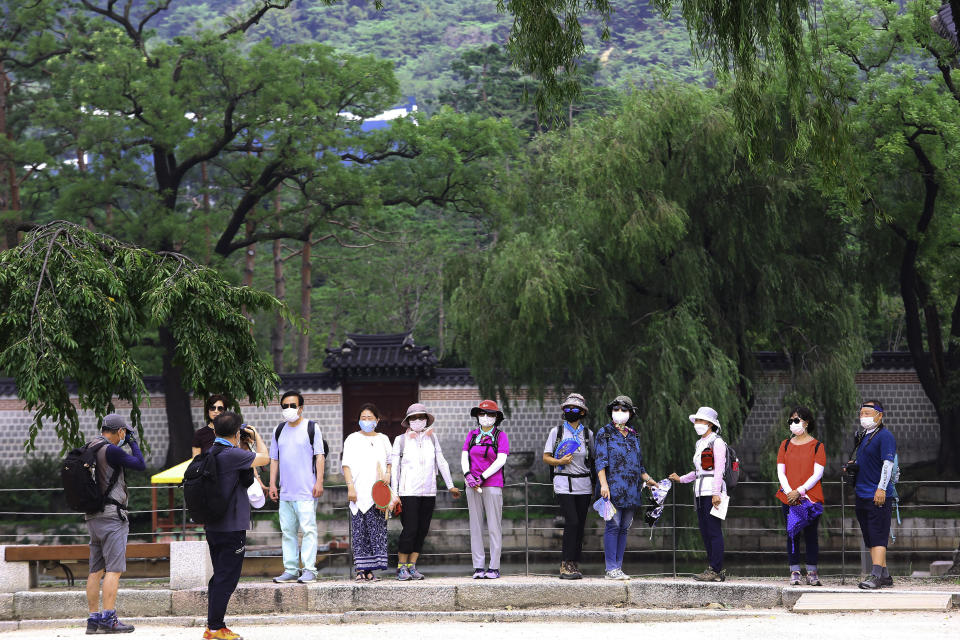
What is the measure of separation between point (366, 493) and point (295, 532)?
64 cm

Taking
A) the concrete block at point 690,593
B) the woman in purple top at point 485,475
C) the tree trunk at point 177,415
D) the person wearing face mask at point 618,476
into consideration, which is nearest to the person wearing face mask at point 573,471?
the person wearing face mask at point 618,476

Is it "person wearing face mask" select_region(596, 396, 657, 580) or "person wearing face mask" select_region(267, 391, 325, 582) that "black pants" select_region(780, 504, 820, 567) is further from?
"person wearing face mask" select_region(267, 391, 325, 582)

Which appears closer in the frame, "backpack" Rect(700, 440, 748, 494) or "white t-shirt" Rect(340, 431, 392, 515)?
"backpack" Rect(700, 440, 748, 494)

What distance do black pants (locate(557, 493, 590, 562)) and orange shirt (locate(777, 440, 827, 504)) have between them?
159 centimetres

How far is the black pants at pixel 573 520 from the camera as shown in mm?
9086

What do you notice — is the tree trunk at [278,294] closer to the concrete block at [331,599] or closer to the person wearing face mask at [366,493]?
the person wearing face mask at [366,493]

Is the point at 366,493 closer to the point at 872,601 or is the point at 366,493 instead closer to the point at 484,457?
the point at 484,457

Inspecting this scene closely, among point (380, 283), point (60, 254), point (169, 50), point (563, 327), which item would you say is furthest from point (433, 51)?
point (60, 254)

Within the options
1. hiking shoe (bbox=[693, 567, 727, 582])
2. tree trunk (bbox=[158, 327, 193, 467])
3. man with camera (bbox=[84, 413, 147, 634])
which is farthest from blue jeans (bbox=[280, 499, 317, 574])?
tree trunk (bbox=[158, 327, 193, 467])

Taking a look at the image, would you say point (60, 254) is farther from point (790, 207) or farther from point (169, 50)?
point (169, 50)

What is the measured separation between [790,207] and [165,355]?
472 inches

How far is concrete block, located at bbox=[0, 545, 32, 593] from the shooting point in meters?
Answer: 8.79

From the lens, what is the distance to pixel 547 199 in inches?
683

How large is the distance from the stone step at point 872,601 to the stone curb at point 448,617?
37cm
